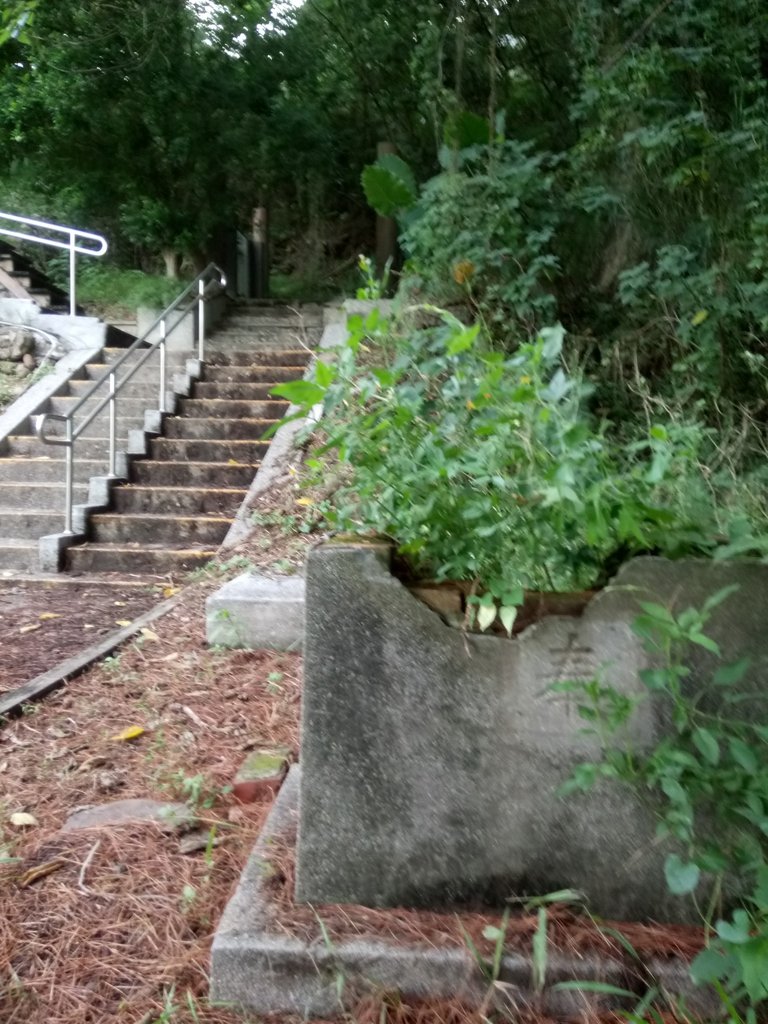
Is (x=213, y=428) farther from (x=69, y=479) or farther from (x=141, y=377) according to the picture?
(x=141, y=377)

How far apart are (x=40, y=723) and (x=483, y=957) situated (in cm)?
247

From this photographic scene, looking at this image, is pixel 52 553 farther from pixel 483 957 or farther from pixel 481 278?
pixel 483 957

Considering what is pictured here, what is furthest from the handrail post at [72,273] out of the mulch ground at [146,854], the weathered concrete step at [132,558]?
the mulch ground at [146,854]

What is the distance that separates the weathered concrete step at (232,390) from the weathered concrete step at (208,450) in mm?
917

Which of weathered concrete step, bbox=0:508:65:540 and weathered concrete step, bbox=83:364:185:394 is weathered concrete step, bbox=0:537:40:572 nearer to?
weathered concrete step, bbox=0:508:65:540

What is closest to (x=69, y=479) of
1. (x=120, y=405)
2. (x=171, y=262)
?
(x=120, y=405)

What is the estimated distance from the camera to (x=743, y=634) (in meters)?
1.84

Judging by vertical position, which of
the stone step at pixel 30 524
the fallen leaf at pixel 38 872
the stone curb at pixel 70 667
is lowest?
the fallen leaf at pixel 38 872

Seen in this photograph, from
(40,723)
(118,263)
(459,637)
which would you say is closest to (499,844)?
(459,637)

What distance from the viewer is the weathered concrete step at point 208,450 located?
25.0ft

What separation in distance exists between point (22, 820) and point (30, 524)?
15.3 feet

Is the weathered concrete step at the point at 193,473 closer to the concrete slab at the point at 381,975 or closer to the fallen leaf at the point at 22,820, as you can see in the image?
the fallen leaf at the point at 22,820

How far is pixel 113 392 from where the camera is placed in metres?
7.17

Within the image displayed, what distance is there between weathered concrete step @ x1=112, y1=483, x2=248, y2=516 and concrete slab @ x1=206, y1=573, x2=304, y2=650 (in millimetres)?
2883
